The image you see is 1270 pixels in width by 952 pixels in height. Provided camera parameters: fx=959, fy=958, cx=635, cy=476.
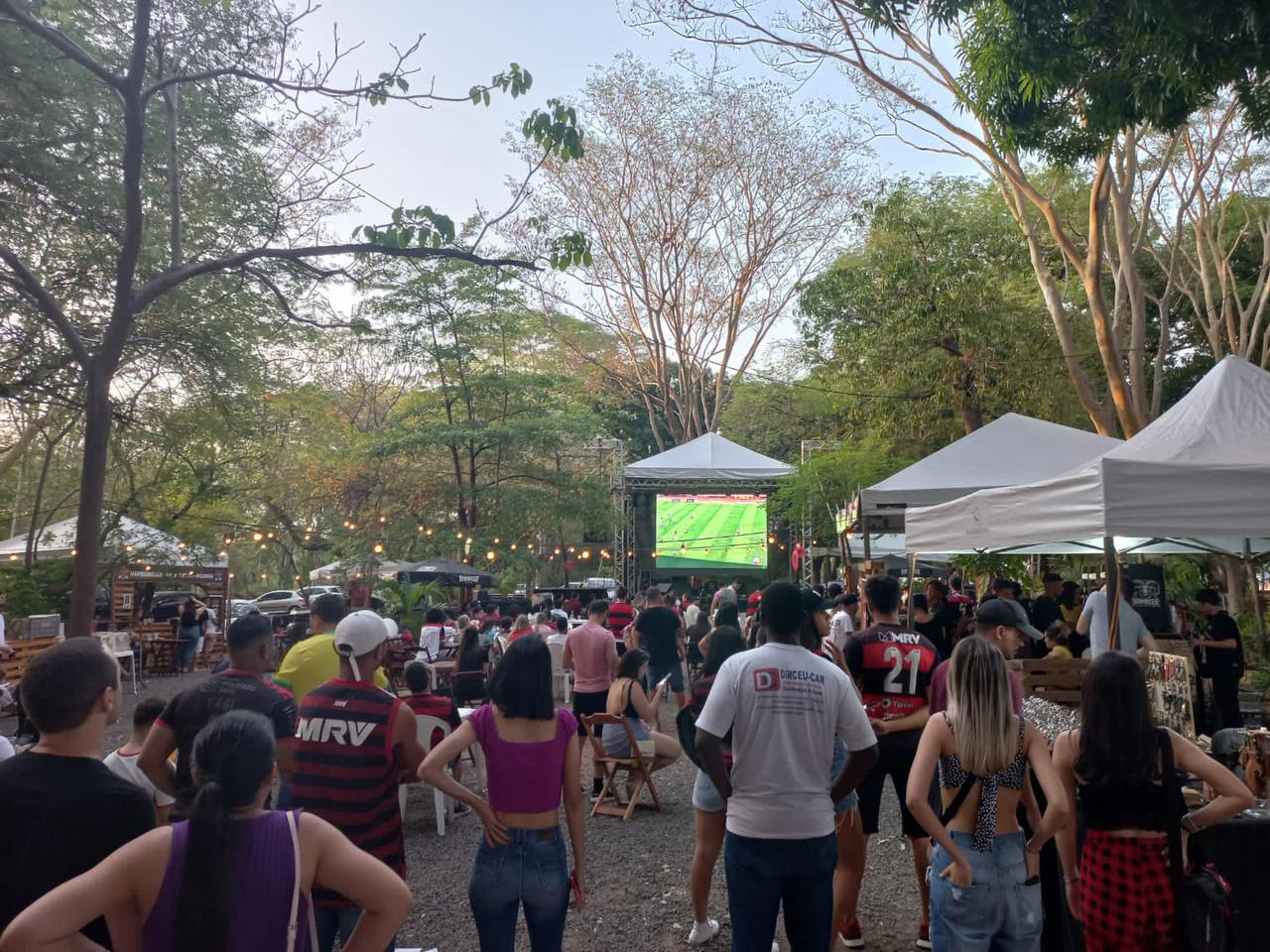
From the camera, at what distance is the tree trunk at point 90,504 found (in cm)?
572

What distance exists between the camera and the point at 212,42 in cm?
704

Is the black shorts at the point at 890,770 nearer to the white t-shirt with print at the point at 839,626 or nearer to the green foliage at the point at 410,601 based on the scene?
the white t-shirt with print at the point at 839,626

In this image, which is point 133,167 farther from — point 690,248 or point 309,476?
point 309,476

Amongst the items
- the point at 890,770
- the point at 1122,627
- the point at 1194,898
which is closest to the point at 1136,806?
the point at 1194,898

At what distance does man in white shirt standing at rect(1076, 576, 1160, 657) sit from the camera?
665 cm

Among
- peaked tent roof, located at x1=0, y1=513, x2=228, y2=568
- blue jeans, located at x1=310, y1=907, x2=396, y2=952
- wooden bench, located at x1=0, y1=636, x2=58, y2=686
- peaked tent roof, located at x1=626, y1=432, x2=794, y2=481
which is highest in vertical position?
peaked tent roof, located at x1=626, y1=432, x2=794, y2=481

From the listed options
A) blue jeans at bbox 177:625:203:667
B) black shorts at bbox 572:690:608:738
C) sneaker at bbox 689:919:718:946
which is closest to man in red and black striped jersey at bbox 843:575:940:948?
sneaker at bbox 689:919:718:946

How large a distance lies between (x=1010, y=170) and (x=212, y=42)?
32.7 ft

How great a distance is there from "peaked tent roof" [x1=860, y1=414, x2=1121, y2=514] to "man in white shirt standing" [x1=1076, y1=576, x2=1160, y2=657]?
1755 mm

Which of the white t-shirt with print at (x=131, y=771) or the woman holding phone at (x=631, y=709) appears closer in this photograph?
the white t-shirt with print at (x=131, y=771)

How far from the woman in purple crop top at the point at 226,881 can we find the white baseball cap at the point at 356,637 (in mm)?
1222

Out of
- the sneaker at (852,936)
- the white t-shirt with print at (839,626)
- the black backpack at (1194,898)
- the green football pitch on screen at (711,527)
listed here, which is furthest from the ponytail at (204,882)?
the green football pitch on screen at (711,527)

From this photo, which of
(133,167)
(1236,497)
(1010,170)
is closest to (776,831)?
(1236,497)

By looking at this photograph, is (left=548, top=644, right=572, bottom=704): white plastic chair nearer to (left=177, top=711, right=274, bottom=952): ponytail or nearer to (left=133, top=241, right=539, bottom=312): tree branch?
(left=133, top=241, right=539, bottom=312): tree branch
